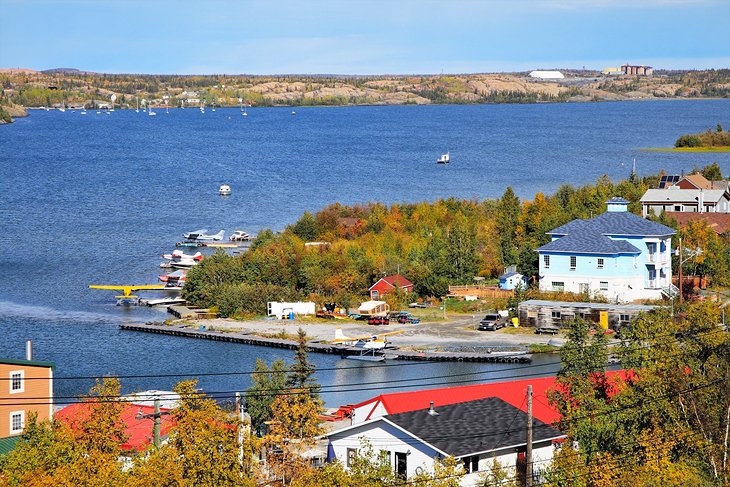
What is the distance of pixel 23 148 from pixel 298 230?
81.8 m

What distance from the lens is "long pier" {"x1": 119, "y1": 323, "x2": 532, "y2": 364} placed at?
2898 cm

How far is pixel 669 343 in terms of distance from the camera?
17.2 meters

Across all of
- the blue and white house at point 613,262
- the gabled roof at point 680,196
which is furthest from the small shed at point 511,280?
the gabled roof at point 680,196

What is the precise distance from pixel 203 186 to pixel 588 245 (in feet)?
160

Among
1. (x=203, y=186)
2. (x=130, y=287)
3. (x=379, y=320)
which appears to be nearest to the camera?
(x=379, y=320)

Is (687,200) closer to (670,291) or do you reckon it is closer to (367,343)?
(670,291)

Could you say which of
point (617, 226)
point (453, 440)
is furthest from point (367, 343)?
point (453, 440)

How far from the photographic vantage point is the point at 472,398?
64.6 ft

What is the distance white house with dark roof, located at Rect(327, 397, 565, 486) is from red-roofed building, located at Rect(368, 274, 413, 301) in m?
18.0

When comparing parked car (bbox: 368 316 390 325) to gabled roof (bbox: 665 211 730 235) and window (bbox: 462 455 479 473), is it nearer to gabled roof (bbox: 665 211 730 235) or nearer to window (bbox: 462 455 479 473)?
gabled roof (bbox: 665 211 730 235)

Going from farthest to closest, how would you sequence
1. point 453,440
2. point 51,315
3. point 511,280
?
point 51,315 → point 511,280 → point 453,440

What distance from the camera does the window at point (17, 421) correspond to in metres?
19.3

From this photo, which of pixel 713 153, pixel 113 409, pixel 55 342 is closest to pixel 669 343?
pixel 113 409

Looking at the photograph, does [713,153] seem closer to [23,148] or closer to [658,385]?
[23,148]
